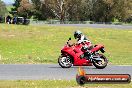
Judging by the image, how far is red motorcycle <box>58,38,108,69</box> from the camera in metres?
18.3

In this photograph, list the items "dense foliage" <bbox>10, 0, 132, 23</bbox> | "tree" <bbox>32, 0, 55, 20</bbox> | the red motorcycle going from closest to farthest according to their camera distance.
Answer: the red motorcycle < "dense foliage" <bbox>10, 0, 132, 23</bbox> < "tree" <bbox>32, 0, 55, 20</bbox>

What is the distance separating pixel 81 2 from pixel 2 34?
63.7 m

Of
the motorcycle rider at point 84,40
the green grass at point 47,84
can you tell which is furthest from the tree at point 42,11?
the green grass at point 47,84

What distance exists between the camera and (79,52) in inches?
729

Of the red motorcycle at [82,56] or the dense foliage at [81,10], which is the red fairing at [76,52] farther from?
the dense foliage at [81,10]

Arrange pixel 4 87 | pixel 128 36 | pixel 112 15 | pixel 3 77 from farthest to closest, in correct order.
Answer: pixel 112 15
pixel 128 36
pixel 3 77
pixel 4 87

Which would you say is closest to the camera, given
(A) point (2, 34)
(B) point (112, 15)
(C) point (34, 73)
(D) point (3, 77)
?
(D) point (3, 77)

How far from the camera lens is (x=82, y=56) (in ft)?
60.8

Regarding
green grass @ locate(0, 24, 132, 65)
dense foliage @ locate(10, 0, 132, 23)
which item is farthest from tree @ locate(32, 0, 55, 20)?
green grass @ locate(0, 24, 132, 65)

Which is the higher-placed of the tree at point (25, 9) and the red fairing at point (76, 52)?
the red fairing at point (76, 52)

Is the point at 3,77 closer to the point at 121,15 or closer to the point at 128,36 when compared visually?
the point at 128,36

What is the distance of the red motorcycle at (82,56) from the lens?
18.3 m

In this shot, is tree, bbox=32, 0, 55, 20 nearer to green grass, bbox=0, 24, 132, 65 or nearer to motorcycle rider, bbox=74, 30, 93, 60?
green grass, bbox=0, 24, 132, 65

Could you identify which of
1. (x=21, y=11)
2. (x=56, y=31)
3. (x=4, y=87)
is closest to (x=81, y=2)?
(x=21, y=11)
